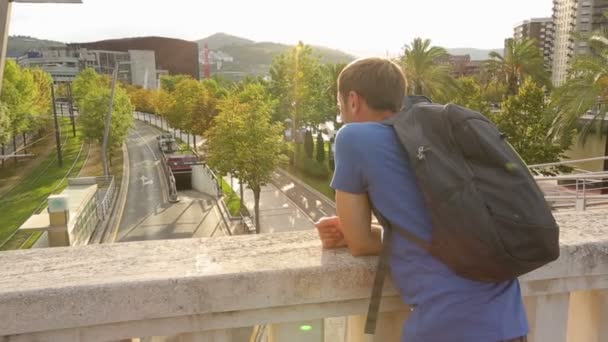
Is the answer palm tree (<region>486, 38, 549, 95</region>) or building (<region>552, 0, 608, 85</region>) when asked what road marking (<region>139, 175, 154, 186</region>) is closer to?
palm tree (<region>486, 38, 549, 95</region>)

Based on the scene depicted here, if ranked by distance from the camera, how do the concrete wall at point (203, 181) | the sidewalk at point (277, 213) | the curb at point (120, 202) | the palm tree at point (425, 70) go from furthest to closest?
the concrete wall at point (203, 181) < the palm tree at point (425, 70) < the sidewalk at point (277, 213) < the curb at point (120, 202)

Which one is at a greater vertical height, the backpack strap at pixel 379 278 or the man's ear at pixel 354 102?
the man's ear at pixel 354 102

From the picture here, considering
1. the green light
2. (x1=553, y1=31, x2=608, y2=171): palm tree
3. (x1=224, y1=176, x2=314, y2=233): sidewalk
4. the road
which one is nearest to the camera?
the green light

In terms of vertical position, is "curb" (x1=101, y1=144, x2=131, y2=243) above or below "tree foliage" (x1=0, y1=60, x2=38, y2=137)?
below

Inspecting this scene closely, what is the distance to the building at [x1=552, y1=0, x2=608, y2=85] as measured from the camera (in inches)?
3739

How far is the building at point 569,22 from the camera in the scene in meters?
95.0

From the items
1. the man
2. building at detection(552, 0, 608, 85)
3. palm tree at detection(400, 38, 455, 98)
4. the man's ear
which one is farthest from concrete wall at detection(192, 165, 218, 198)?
building at detection(552, 0, 608, 85)

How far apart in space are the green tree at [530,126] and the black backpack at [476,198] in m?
20.8

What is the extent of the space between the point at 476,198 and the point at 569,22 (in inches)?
4922

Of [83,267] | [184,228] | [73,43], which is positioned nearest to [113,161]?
[184,228]

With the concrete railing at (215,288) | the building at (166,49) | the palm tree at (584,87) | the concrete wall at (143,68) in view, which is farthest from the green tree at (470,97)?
the building at (166,49)

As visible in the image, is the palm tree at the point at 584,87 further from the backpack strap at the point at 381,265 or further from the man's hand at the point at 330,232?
the backpack strap at the point at 381,265

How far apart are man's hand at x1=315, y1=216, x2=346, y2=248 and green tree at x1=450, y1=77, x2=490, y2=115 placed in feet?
79.8

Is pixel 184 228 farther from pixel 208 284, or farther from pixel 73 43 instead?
pixel 73 43
